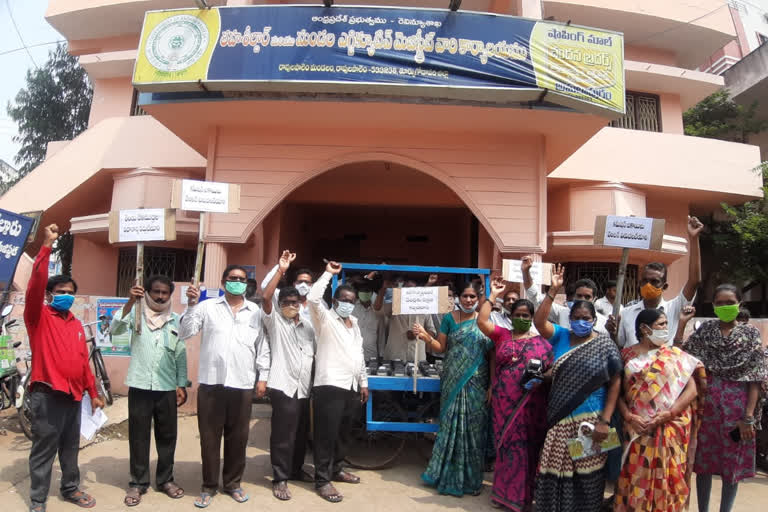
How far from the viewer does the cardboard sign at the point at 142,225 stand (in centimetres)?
400

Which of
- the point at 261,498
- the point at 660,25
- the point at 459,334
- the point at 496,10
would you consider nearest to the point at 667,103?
the point at 660,25

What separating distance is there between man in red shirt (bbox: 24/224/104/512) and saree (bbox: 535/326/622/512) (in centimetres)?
317

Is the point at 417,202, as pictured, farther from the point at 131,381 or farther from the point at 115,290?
the point at 131,381

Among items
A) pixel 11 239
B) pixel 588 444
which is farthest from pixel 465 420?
pixel 11 239

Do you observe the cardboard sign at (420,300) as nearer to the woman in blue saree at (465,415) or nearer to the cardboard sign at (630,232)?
the woman in blue saree at (465,415)

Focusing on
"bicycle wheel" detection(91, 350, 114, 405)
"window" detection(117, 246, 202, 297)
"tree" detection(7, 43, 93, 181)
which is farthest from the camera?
"tree" detection(7, 43, 93, 181)

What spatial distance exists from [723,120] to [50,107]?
59.6 feet

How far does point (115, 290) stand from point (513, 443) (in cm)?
847

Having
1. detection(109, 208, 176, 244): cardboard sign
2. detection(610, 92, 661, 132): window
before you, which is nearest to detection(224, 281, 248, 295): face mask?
detection(109, 208, 176, 244): cardboard sign

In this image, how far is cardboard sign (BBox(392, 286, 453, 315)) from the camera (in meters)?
4.43

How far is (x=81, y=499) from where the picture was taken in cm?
373

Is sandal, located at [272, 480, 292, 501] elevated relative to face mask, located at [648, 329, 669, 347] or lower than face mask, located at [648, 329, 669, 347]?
lower

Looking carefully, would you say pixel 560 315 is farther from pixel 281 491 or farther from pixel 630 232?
pixel 281 491

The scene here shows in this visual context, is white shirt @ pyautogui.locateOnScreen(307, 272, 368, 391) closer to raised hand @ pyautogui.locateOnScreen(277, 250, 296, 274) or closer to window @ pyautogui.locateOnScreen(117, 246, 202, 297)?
raised hand @ pyautogui.locateOnScreen(277, 250, 296, 274)
